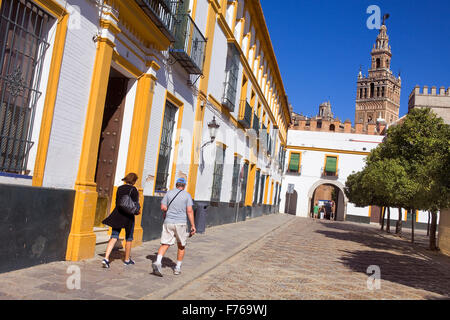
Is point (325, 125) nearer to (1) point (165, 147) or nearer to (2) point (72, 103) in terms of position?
(1) point (165, 147)

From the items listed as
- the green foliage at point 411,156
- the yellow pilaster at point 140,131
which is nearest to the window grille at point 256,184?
the green foliage at point 411,156

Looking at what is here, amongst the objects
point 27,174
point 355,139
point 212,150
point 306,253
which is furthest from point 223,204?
point 355,139

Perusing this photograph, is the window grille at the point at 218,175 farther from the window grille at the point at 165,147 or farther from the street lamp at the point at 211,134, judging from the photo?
the window grille at the point at 165,147

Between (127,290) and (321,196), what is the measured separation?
63.7 meters

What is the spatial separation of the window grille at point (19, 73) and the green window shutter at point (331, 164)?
112 feet

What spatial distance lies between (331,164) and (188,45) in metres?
29.8

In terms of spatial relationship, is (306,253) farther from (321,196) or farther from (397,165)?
(321,196)

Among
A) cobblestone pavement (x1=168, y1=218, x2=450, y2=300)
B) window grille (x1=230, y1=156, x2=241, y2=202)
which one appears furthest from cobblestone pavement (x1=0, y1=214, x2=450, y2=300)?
window grille (x1=230, y1=156, x2=241, y2=202)

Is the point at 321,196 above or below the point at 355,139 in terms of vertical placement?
below

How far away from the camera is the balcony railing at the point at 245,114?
Answer: 16938 mm

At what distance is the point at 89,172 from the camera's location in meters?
6.44

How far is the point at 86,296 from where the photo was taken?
14.5 ft

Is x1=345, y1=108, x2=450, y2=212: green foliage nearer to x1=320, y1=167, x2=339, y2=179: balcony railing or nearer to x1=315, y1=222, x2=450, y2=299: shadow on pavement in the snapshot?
x1=315, y1=222, x2=450, y2=299: shadow on pavement

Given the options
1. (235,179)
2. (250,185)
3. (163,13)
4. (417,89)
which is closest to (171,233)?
(163,13)
